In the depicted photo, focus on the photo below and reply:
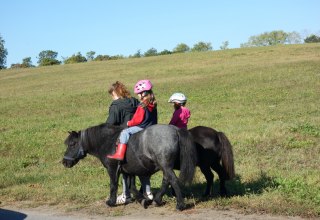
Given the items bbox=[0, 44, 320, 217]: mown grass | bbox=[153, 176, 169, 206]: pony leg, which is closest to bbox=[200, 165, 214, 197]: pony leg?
bbox=[0, 44, 320, 217]: mown grass

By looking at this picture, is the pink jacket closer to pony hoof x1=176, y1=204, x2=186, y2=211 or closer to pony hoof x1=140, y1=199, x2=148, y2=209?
pony hoof x1=140, y1=199, x2=148, y2=209

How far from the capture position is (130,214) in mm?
7715

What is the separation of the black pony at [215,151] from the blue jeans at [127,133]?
1.03m

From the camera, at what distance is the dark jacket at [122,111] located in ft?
27.2

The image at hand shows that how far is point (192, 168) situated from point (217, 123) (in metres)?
9.78

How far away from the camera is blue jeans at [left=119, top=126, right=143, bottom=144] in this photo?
25.8 ft

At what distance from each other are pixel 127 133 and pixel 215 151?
160cm

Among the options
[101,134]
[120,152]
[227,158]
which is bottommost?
[227,158]

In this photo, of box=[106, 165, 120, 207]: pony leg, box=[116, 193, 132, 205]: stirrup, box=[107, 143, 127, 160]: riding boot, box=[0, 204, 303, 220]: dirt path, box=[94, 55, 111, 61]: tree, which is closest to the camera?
box=[0, 204, 303, 220]: dirt path

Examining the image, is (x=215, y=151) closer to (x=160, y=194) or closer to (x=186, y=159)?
(x=186, y=159)

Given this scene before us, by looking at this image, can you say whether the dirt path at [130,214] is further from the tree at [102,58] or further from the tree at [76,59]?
the tree at [76,59]

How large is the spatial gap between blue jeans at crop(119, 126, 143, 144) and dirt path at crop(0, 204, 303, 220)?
1233mm

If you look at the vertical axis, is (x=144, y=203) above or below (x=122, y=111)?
below

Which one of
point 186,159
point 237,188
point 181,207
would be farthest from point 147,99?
point 237,188
